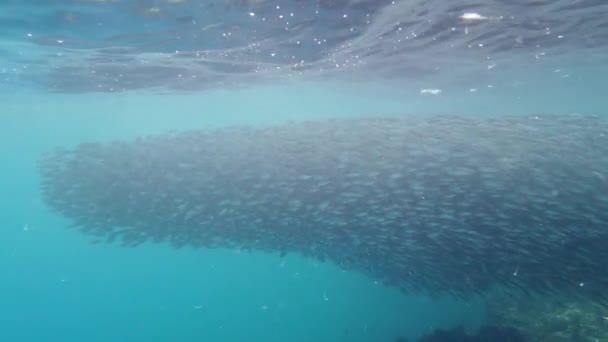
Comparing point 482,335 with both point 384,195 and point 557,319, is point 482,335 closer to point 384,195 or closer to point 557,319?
point 557,319

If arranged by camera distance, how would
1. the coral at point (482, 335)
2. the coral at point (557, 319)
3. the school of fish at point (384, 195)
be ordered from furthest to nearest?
the coral at point (482, 335) < the coral at point (557, 319) < the school of fish at point (384, 195)

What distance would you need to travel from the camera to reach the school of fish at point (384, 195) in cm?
1138

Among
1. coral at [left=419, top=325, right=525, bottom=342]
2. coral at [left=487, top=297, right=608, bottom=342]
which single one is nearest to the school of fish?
coral at [left=419, top=325, right=525, bottom=342]

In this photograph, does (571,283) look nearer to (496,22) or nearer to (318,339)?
(496,22)

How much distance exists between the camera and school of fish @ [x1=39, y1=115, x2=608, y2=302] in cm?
1138

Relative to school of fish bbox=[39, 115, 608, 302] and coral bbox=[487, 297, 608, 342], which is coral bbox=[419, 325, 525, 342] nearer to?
coral bbox=[487, 297, 608, 342]

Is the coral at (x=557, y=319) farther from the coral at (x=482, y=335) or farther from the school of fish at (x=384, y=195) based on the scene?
the school of fish at (x=384, y=195)

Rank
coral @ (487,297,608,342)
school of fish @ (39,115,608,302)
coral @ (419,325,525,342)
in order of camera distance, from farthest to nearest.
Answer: coral @ (419,325,525,342)
coral @ (487,297,608,342)
school of fish @ (39,115,608,302)

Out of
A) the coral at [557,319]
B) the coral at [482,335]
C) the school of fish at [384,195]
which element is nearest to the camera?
the school of fish at [384,195]

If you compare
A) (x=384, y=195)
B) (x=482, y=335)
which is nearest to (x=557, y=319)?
(x=482, y=335)

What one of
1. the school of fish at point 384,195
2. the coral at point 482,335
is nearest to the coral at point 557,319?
the coral at point 482,335

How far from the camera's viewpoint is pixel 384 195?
13.0m

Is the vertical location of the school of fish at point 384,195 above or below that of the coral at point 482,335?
above

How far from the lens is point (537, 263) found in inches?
445
